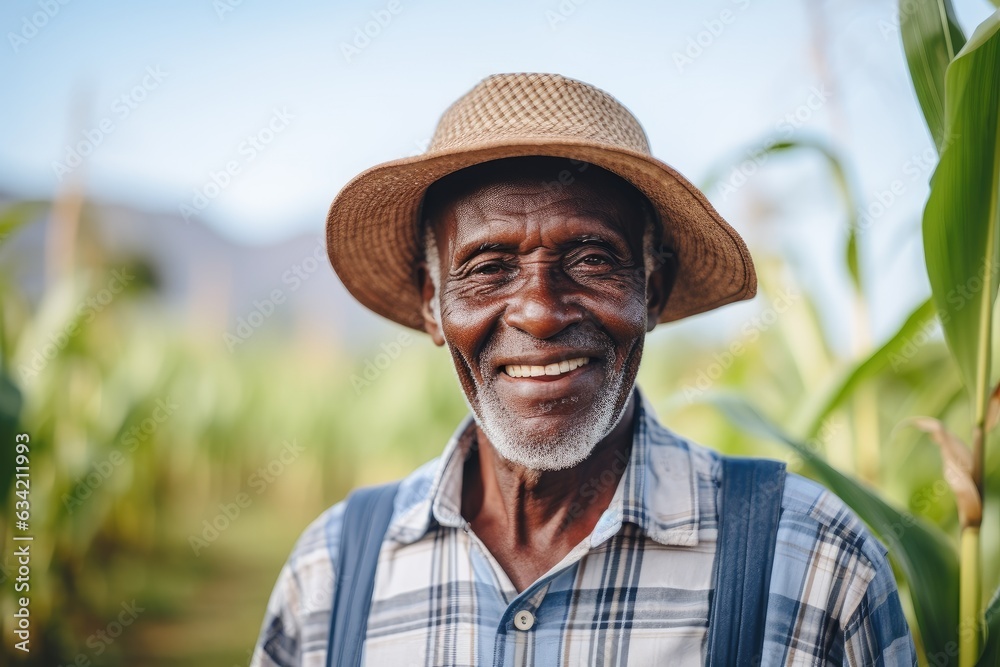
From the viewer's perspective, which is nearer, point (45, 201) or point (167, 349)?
point (45, 201)

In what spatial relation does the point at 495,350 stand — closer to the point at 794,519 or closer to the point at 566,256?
the point at 566,256

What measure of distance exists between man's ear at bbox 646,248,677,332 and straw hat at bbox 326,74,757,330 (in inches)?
0.8

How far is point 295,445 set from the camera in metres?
4.46

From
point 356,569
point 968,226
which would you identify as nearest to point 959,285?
point 968,226

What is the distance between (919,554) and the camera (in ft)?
4.48

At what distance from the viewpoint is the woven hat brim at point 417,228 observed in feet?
4.07

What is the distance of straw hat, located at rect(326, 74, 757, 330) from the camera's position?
124cm

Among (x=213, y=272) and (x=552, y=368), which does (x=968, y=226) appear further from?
(x=213, y=272)

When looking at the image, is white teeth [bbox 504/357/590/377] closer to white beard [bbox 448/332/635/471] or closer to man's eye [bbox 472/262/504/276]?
white beard [bbox 448/332/635/471]

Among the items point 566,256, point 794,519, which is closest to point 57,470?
point 566,256

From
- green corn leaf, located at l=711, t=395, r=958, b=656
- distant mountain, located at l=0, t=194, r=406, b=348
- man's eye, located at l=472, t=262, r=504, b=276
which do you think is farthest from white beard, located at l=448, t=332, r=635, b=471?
distant mountain, located at l=0, t=194, r=406, b=348

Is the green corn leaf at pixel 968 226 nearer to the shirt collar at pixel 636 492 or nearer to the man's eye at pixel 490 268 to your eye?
the shirt collar at pixel 636 492

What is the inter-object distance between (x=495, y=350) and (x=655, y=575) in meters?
0.43

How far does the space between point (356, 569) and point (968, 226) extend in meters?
1.13
